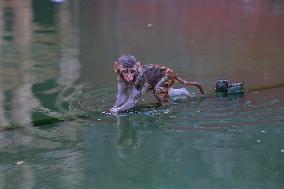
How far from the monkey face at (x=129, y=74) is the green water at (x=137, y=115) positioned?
380 millimetres

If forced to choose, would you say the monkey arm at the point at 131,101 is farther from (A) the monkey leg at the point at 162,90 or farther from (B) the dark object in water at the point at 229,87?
(B) the dark object in water at the point at 229,87

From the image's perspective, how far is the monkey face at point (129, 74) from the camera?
642 cm

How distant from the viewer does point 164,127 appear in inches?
238

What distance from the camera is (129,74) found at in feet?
21.1

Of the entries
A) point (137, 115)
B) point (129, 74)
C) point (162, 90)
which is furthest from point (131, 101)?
point (162, 90)

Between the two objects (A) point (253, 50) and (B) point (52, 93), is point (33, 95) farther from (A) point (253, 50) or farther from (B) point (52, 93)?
(A) point (253, 50)

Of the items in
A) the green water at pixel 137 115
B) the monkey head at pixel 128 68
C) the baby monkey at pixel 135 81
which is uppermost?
the monkey head at pixel 128 68

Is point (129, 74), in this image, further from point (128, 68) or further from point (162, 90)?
point (162, 90)

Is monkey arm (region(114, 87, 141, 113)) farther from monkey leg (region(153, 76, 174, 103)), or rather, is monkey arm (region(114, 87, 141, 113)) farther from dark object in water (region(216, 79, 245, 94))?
dark object in water (region(216, 79, 245, 94))

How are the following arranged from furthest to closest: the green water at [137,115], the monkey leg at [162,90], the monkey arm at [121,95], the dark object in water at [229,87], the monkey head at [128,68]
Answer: the dark object in water at [229,87]
the monkey leg at [162,90]
the monkey arm at [121,95]
the monkey head at [128,68]
the green water at [137,115]

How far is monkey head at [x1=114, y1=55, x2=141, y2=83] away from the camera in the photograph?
6398 millimetres

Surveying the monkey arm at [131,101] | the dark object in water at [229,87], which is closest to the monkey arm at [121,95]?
the monkey arm at [131,101]

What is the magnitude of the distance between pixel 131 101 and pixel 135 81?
0.22 meters

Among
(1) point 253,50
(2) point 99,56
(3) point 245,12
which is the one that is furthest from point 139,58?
(3) point 245,12
